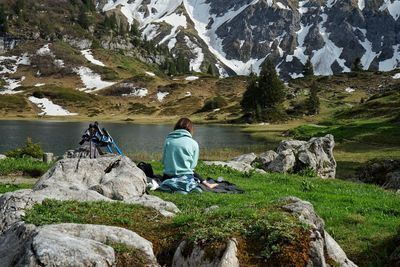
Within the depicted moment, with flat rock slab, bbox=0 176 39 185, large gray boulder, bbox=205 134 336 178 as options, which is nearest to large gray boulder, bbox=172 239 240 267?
flat rock slab, bbox=0 176 39 185

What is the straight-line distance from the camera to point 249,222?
9828 mm

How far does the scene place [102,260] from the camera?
8367 mm

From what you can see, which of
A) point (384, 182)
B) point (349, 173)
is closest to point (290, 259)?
point (384, 182)

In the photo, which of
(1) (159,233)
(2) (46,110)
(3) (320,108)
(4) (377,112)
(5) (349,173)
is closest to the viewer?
(1) (159,233)

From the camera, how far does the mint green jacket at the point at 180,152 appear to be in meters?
18.5

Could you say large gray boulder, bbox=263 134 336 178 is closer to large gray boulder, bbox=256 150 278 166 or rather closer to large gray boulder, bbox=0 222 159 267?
large gray boulder, bbox=256 150 278 166

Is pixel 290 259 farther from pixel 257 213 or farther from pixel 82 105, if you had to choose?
pixel 82 105

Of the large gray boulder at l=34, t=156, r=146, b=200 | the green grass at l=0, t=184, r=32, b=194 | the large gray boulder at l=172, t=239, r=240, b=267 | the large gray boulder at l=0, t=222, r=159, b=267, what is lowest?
the green grass at l=0, t=184, r=32, b=194

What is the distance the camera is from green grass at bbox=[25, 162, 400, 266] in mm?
9227

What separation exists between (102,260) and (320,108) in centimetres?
14870

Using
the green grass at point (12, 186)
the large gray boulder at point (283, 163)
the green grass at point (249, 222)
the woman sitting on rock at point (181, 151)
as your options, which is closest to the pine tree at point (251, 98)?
the large gray boulder at point (283, 163)

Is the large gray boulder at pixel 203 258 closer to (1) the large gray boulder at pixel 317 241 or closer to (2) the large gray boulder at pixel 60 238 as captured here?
(2) the large gray boulder at pixel 60 238

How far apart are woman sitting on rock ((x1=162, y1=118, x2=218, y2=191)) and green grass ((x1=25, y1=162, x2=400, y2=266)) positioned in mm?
1291

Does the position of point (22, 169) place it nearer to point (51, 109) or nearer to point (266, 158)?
point (266, 158)
